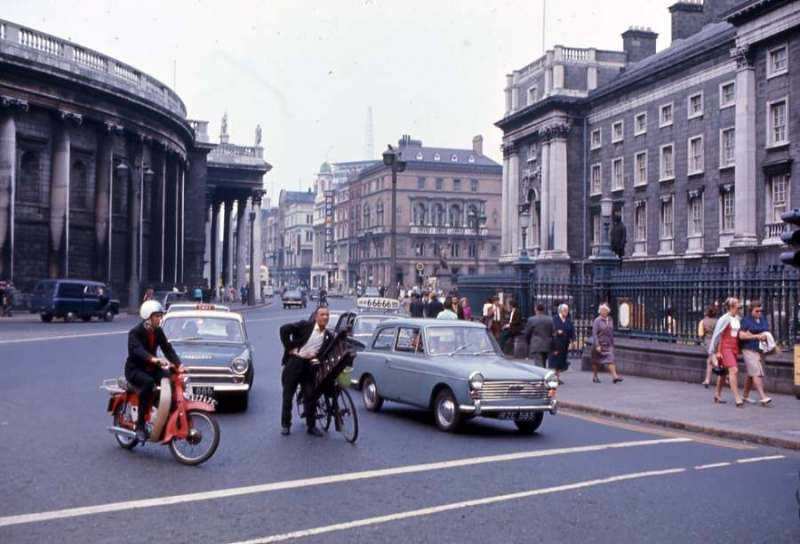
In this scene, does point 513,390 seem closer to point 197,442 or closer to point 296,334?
point 296,334

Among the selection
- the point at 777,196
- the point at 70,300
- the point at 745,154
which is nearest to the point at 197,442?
the point at 70,300

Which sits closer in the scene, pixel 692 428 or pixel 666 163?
pixel 692 428

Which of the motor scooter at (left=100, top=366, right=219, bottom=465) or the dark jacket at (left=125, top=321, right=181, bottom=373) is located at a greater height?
the dark jacket at (left=125, top=321, right=181, bottom=373)

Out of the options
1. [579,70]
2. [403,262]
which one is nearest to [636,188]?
[579,70]

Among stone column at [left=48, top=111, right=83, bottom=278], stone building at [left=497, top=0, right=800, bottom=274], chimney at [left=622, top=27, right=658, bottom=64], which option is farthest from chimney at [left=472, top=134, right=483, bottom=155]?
stone column at [left=48, top=111, right=83, bottom=278]

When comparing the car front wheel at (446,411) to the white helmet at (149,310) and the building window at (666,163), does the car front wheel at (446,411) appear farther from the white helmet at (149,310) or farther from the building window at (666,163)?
the building window at (666,163)

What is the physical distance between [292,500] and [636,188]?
55.0 metres

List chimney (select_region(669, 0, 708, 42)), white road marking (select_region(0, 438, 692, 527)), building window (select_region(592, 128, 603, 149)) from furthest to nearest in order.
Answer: building window (select_region(592, 128, 603, 149))
chimney (select_region(669, 0, 708, 42))
white road marking (select_region(0, 438, 692, 527))

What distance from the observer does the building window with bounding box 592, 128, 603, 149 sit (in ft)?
224

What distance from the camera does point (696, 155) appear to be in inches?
2173

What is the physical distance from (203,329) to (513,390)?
5812 millimetres

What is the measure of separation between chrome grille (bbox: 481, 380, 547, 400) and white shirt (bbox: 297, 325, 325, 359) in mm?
2329

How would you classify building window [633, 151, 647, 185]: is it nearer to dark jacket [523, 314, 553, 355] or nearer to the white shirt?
dark jacket [523, 314, 553, 355]

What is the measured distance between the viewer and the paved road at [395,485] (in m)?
8.19
